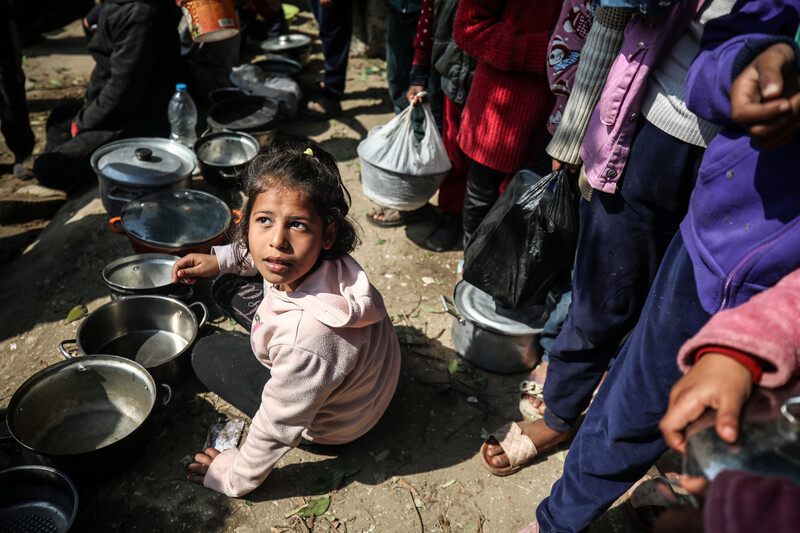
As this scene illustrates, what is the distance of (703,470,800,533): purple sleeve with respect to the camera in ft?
2.37

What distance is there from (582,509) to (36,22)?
8791mm

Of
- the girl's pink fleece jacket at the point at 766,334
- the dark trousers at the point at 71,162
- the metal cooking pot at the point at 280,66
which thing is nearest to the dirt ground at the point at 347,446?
the dark trousers at the point at 71,162

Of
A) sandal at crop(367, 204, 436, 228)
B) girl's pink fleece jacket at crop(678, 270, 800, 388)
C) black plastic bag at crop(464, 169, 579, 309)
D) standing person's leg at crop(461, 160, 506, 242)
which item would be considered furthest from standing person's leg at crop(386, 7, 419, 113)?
girl's pink fleece jacket at crop(678, 270, 800, 388)

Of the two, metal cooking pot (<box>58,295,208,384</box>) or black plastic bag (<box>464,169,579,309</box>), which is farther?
metal cooking pot (<box>58,295,208,384</box>)

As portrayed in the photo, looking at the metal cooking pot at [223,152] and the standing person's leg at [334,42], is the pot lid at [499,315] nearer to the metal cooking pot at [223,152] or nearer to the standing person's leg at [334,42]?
the metal cooking pot at [223,152]

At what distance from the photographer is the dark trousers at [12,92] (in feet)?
13.6

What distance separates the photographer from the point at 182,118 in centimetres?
489

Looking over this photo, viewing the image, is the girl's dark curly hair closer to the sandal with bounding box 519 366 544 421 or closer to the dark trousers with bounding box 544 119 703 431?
the dark trousers with bounding box 544 119 703 431

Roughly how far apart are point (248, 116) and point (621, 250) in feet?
12.6

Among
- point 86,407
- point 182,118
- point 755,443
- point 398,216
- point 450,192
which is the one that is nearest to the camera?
point 755,443

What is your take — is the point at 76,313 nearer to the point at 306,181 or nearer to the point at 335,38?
the point at 306,181

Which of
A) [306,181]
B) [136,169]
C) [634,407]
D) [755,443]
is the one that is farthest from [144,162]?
[755,443]

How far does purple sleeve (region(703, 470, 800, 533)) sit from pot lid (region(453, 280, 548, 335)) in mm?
2090

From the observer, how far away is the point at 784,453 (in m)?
0.83
